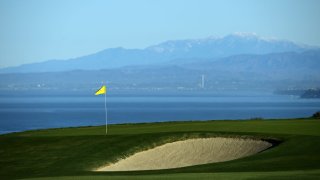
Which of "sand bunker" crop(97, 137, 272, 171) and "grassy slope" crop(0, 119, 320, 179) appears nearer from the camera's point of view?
"grassy slope" crop(0, 119, 320, 179)

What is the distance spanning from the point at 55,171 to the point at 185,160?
6930 mm

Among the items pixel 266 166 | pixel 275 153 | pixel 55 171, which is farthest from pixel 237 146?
pixel 55 171

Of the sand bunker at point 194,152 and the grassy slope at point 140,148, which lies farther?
the sand bunker at point 194,152

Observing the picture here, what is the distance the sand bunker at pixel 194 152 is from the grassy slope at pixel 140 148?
0.44m

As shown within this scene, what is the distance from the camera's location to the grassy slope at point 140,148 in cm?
2284

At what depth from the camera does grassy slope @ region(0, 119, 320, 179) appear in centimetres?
2284

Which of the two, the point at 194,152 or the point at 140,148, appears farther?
the point at 194,152

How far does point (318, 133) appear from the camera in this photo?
31.4m

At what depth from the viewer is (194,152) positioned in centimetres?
3069

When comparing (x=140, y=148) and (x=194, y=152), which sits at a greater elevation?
(x=140, y=148)

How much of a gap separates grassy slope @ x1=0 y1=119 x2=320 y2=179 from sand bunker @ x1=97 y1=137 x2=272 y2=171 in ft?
1.43

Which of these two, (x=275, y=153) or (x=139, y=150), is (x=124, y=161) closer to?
(x=139, y=150)

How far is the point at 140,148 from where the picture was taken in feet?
98.5

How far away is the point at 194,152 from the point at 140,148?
99.0 inches
